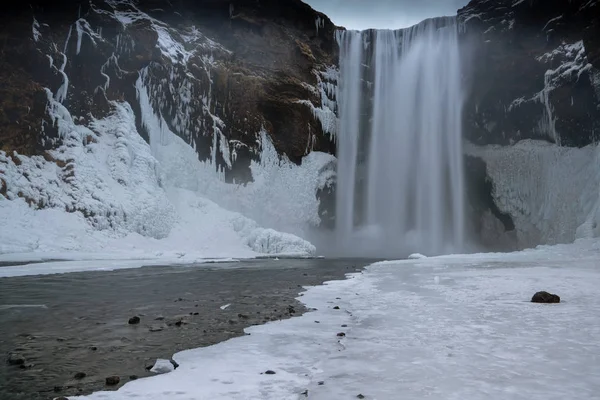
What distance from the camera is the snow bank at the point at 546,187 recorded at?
3106cm

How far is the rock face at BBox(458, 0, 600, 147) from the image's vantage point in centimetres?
3256

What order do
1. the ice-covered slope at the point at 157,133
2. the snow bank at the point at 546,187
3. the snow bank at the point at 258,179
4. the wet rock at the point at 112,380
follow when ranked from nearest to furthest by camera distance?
the wet rock at the point at 112,380
the ice-covered slope at the point at 157,133
the snow bank at the point at 546,187
the snow bank at the point at 258,179

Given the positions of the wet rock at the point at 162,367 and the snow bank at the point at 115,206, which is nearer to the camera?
the wet rock at the point at 162,367

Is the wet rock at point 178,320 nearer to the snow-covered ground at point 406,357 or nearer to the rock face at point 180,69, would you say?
the snow-covered ground at point 406,357

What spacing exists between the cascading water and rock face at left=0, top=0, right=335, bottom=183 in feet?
12.4

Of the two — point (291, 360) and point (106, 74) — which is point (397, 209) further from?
point (291, 360)

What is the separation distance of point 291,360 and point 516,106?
128 feet

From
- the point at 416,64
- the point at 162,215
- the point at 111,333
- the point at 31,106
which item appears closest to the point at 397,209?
the point at 416,64

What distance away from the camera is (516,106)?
120ft

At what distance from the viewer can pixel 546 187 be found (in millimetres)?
34250

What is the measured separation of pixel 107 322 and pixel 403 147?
116 feet

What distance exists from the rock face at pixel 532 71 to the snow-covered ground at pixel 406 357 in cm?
3234

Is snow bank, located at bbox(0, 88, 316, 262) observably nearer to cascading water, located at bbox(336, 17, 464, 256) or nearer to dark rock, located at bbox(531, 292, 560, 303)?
cascading water, located at bbox(336, 17, 464, 256)

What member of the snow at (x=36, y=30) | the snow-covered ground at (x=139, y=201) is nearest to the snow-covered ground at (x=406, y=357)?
the snow-covered ground at (x=139, y=201)
